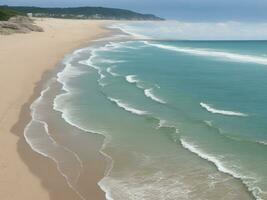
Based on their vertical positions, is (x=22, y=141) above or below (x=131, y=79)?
above

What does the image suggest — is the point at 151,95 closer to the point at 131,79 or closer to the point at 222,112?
the point at 222,112

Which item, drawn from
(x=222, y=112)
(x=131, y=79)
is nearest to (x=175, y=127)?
(x=222, y=112)

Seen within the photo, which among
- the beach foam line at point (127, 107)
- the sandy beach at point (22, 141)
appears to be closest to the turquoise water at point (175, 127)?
the beach foam line at point (127, 107)

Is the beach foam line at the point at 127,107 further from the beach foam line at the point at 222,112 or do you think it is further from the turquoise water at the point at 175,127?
the beach foam line at the point at 222,112

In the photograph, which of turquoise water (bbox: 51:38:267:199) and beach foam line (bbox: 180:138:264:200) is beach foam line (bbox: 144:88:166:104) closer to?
turquoise water (bbox: 51:38:267:199)

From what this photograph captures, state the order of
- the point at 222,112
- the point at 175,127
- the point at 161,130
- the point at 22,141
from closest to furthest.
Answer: the point at 22,141 → the point at 161,130 → the point at 175,127 → the point at 222,112

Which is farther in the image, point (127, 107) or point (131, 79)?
point (131, 79)

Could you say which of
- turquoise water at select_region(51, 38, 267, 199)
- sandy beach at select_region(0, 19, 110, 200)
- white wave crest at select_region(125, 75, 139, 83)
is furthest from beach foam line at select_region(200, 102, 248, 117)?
white wave crest at select_region(125, 75, 139, 83)

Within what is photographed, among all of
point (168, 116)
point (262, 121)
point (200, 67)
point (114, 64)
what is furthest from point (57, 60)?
point (262, 121)

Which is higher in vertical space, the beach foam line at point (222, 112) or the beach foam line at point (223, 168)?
the beach foam line at point (223, 168)
